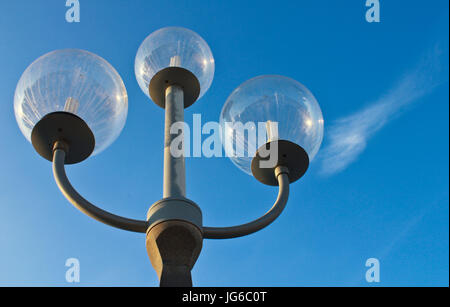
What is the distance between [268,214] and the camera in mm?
3555

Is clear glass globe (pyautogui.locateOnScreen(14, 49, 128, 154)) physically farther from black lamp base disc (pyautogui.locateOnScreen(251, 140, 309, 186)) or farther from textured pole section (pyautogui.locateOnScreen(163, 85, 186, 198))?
black lamp base disc (pyautogui.locateOnScreen(251, 140, 309, 186))

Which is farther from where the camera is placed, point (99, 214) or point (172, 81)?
point (172, 81)

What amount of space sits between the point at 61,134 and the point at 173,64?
57.7 inches

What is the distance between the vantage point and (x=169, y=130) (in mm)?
4078

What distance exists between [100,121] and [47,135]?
0.42 metres

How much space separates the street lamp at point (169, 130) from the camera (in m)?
3.22

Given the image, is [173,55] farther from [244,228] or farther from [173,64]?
[244,228]

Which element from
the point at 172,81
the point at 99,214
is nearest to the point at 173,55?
the point at 172,81

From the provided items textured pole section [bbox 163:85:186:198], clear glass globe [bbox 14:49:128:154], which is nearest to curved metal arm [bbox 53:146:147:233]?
textured pole section [bbox 163:85:186:198]

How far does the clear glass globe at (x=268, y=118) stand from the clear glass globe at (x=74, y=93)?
97 cm

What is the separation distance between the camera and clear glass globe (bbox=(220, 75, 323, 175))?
4.09 m
